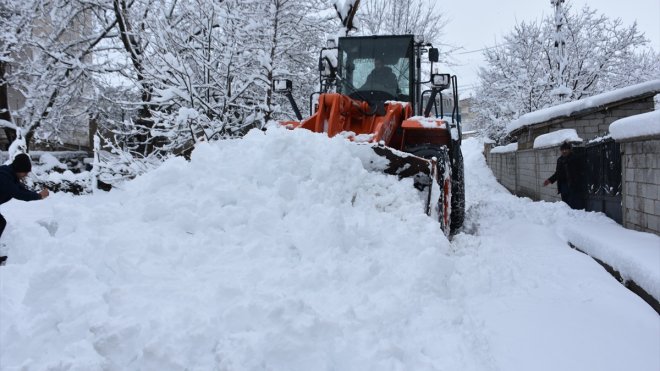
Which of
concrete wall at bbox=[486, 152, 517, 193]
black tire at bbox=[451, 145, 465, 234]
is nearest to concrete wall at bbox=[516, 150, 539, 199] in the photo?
concrete wall at bbox=[486, 152, 517, 193]

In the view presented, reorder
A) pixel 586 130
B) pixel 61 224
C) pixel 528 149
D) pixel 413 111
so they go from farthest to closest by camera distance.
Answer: pixel 528 149 < pixel 586 130 < pixel 413 111 < pixel 61 224

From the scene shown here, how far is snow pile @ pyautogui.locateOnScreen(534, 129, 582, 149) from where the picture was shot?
7972mm

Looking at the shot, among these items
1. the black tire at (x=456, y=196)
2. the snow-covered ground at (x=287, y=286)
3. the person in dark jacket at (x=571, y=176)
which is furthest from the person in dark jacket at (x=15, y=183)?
the person in dark jacket at (x=571, y=176)

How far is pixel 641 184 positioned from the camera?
16.3 feet

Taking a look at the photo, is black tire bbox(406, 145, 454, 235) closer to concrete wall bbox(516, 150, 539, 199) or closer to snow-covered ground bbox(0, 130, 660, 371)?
snow-covered ground bbox(0, 130, 660, 371)

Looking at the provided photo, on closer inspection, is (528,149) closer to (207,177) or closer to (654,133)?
(654,133)

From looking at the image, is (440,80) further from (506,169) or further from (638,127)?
(506,169)

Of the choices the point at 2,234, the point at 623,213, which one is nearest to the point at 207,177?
the point at 2,234

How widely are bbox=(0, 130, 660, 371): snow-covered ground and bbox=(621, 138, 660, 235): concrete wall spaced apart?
3.04ft

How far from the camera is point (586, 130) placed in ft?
32.8

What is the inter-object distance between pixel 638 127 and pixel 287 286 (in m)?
4.20

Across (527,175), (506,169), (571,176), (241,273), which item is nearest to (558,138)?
(571,176)

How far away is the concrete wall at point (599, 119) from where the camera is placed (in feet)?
30.0

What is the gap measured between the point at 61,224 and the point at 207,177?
1.15 meters
